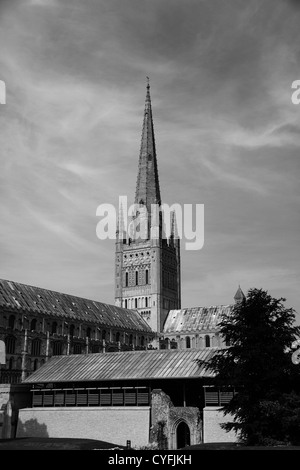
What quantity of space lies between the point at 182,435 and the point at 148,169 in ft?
322

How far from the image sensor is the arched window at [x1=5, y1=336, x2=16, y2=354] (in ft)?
267

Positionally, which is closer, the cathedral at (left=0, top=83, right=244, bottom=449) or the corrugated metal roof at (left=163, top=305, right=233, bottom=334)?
the cathedral at (left=0, top=83, right=244, bottom=449)

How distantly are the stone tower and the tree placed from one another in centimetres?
9204

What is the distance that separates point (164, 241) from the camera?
134 meters

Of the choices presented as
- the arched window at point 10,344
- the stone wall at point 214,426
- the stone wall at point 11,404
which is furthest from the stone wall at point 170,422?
the arched window at point 10,344

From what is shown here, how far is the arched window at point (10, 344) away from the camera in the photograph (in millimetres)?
81250

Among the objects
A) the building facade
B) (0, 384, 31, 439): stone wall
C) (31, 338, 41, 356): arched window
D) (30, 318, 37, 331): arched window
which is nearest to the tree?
(0, 384, 31, 439): stone wall

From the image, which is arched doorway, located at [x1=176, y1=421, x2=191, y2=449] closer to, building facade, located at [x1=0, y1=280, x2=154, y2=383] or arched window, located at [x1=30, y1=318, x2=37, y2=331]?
building facade, located at [x1=0, y1=280, x2=154, y2=383]

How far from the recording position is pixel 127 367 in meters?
53.9

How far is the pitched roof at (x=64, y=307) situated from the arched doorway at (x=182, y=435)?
42.9 metres

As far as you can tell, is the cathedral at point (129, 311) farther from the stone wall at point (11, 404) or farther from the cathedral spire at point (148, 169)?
→ the stone wall at point (11, 404)

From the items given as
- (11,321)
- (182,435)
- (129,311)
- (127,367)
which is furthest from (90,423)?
(129,311)
